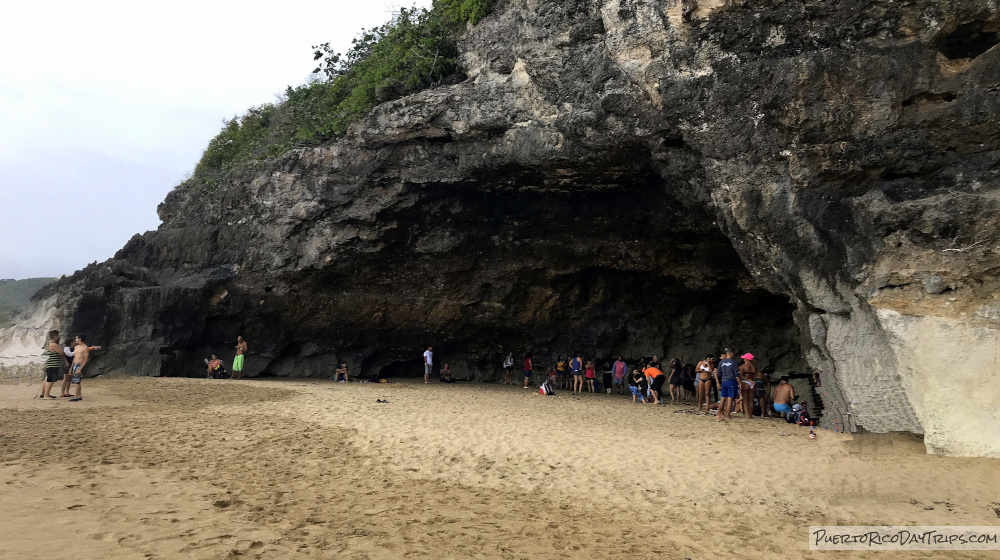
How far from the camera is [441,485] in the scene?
6746 mm

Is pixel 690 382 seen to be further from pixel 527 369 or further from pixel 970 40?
pixel 970 40

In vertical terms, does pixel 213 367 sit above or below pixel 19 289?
below

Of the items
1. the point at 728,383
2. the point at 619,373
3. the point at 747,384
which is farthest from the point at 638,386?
the point at 728,383

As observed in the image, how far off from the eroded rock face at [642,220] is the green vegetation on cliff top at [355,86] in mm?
1005

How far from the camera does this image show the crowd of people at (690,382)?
462 inches

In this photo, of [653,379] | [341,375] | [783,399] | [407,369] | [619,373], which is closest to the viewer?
[783,399]

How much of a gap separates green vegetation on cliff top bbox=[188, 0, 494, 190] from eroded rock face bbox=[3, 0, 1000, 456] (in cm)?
101

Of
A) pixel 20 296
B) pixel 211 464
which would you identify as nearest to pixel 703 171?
pixel 211 464

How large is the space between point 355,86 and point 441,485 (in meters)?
13.2

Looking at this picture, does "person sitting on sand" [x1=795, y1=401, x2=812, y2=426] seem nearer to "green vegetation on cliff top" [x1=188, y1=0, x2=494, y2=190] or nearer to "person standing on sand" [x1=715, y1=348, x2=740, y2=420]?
"person standing on sand" [x1=715, y1=348, x2=740, y2=420]

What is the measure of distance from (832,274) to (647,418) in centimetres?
408

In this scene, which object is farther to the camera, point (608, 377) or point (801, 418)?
point (608, 377)

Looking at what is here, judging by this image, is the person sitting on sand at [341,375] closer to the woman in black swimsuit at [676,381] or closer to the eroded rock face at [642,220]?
the eroded rock face at [642,220]

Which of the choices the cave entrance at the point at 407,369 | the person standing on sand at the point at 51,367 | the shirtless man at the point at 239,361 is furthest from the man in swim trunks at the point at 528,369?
the person standing on sand at the point at 51,367
